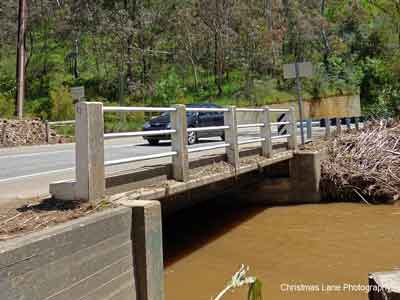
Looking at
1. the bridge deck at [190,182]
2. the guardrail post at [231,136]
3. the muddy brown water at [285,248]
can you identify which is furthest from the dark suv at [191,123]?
the guardrail post at [231,136]

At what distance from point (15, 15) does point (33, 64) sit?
489 cm

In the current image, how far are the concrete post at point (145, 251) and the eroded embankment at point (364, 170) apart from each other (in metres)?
9.17

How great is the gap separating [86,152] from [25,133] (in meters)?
16.4

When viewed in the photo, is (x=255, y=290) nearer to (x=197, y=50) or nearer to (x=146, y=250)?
(x=146, y=250)

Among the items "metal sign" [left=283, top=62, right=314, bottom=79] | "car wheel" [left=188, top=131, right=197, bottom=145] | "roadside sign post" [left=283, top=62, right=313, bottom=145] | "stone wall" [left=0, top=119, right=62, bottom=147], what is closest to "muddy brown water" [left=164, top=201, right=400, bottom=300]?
"roadside sign post" [left=283, top=62, right=313, bottom=145]

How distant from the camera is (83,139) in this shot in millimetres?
5066

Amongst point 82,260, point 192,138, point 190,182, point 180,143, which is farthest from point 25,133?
point 82,260

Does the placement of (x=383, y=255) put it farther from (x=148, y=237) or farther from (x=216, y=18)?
(x=216, y=18)

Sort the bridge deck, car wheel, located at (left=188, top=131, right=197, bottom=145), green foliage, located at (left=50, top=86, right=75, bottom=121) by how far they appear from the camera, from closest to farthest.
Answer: the bridge deck < car wheel, located at (left=188, top=131, right=197, bottom=145) < green foliage, located at (left=50, top=86, right=75, bottom=121)

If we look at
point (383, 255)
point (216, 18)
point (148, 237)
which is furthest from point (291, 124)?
point (216, 18)

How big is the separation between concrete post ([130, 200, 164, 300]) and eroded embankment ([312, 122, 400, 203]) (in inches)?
361

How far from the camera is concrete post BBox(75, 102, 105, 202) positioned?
5.07 meters

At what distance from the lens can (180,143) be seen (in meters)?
6.98

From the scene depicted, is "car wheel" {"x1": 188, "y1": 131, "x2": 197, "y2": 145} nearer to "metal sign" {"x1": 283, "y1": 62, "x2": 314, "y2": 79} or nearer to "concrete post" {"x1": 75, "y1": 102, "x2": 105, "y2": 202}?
"metal sign" {"x1": 283, "y1": 62, "x2": 314, "y2": 79}
